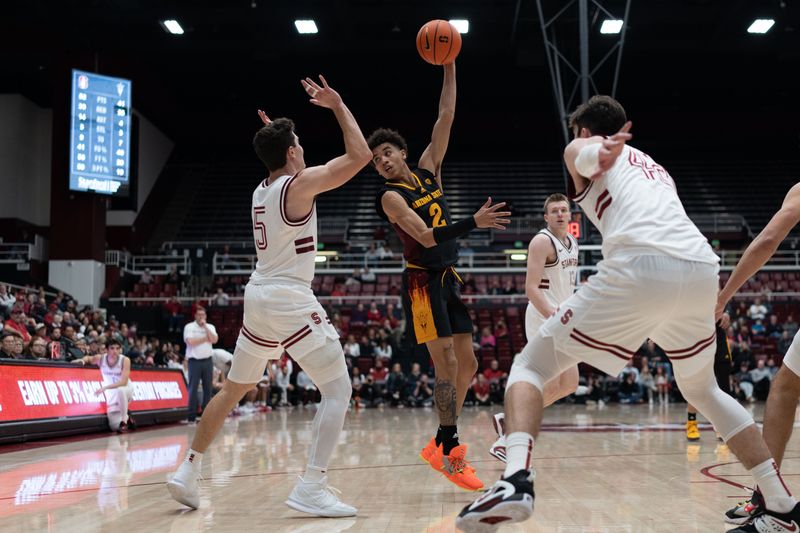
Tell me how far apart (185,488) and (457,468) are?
1586 mm

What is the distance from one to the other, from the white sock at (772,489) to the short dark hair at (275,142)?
279 cm

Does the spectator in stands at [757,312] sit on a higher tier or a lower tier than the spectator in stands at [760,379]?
higher

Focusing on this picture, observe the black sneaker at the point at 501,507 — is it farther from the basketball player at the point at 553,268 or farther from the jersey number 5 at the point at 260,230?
the basketball player at the point at 553,268

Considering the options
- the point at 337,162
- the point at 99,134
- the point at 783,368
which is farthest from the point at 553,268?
the point at 99,134

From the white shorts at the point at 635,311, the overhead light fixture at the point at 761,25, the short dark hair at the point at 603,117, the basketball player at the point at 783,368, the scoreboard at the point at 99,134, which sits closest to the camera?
the white shorts at the point at 635,311

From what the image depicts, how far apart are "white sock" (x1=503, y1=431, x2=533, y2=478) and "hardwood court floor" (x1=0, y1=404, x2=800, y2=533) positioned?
752 millimetres

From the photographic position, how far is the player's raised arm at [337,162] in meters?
4.16

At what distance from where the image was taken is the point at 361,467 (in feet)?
20.2

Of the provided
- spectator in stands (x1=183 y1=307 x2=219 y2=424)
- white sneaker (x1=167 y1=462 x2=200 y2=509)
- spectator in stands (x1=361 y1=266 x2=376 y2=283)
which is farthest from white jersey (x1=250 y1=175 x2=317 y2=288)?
spectator in stands (x1=361 y1=266 x2=376 y2=283)

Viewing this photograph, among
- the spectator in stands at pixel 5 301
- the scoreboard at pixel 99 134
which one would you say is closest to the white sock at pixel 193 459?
the spectator in stands at pixel 5 301

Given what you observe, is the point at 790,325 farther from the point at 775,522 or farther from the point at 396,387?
the point at 775,522

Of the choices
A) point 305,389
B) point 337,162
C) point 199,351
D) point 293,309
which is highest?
point 337,162

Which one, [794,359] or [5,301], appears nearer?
Answer: [794,359]

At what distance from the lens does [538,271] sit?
5.93 meters
